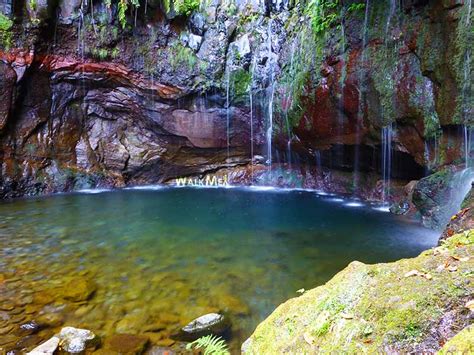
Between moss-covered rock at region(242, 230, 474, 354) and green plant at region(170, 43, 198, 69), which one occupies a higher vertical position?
green plant at region(170, 43, 198, 69)

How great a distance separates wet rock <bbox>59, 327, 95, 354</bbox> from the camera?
3375 millimetres

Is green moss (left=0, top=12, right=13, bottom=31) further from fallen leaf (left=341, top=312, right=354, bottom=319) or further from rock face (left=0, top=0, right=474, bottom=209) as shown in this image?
fallen leaf (left=341, top=312, right=354, bottom=319)

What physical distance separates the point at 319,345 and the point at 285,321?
40 centimetres

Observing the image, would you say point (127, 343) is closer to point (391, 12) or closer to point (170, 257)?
point (170, 257)

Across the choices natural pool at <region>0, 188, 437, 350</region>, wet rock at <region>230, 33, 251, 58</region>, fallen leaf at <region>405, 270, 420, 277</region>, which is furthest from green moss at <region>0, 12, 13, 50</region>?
fallen leaf at <region>405, 270, 420, 277</region>

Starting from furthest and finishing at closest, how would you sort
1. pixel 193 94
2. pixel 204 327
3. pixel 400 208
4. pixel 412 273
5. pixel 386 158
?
1. pixel 193 94
2. pixel 386 158
3. pixel 400 208
4. pixel 204 327
5. pixel 412 273

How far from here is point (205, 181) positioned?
17.1 m

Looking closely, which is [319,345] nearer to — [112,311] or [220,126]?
[112,311]

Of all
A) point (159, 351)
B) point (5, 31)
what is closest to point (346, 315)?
point (159, 351)

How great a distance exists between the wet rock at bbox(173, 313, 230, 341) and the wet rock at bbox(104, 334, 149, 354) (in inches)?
14.5

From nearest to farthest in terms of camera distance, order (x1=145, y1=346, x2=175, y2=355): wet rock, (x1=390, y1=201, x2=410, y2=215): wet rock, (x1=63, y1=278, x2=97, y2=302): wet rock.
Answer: (x1=145, y1=346, x2=175, y2=355): wet rock, (x1=63, y1=278, x2=97, y2=302): wet rock, (x1=390, y1=201, x2=410, y2=215): wet rock

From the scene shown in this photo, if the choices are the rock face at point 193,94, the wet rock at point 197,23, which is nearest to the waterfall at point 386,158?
the rock face at point 193,94

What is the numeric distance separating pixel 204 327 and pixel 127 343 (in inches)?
33.6

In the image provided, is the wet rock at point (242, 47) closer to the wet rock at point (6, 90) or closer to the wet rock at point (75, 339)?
the wet rock at point (6, 90)
